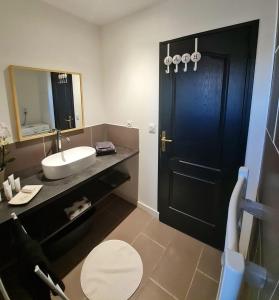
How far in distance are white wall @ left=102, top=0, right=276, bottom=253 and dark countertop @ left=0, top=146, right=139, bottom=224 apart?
19.1 inches

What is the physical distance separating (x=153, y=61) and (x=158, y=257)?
6.45 feet

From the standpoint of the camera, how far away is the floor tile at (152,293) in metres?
1.46

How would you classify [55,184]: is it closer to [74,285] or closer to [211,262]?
[74,285]

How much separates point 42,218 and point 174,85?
172cm

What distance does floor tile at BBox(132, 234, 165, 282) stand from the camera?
1.70 meters

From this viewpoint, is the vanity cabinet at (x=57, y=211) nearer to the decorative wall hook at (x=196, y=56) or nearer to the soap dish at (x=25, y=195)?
the soap dish at (x=25, y=195)

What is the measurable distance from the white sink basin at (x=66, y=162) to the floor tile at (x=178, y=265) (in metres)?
1.19

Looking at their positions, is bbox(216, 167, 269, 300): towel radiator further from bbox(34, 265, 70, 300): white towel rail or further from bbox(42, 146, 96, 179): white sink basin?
bbox(42, 146, 96, 179): white sink basin

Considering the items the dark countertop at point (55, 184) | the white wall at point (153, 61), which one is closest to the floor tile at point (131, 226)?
the white wall at point (153, 61)

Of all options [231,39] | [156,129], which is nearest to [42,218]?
[156,129]

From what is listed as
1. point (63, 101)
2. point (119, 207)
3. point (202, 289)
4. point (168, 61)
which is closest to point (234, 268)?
point (202, 289)

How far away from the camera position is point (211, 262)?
175 cm

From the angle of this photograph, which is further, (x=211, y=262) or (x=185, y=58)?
(x=211, y=262)

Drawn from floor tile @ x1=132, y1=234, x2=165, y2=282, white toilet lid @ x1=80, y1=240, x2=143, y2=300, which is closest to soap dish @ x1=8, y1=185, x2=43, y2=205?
white toilet lid @ x1=80, y1=240, x2=143, y2=300
